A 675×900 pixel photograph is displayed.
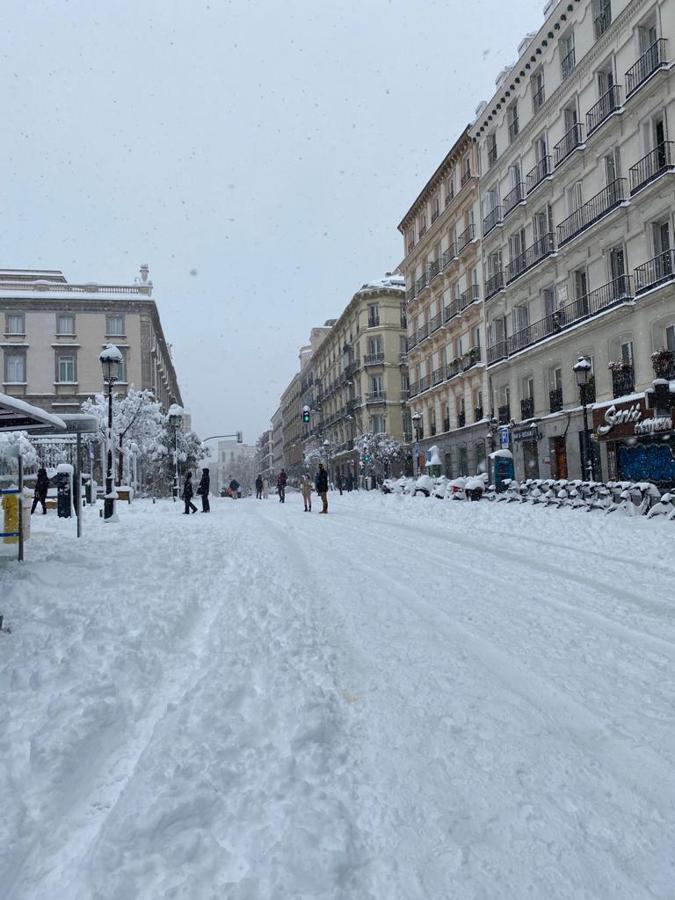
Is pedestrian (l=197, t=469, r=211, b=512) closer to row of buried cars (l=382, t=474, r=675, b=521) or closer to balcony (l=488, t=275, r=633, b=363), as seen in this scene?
row of buried cars (l=382, t=474, r=675, b=521)

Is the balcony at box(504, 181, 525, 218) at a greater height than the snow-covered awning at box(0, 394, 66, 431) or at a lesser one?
greater

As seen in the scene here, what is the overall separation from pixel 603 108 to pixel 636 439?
12089 millimetres

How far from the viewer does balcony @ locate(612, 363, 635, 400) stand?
20.2 meters

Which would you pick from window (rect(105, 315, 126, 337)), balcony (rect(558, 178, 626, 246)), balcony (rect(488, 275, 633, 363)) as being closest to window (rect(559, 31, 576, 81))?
balcony (rect(558, 178, 626, 246))

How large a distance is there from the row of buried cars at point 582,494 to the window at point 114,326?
1311 inches

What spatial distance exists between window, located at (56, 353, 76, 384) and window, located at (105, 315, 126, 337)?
320 cm

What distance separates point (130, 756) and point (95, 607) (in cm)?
268

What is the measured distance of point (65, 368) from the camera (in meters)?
45.1

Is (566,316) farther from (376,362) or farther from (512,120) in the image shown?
(376,362)

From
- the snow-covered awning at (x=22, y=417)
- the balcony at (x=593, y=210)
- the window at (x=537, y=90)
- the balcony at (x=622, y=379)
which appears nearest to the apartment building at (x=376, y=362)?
the window at (x=537, y=90)

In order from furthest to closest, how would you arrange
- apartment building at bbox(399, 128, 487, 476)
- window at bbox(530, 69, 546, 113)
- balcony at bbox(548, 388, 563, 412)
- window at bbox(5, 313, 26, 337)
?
window at bbox(5, 313, 26, 337)
apartment building at bbox(399, 128, 487, 476)
window at bbox(530, 69, 546, 113)
balcony at bbox(548, 388, 563, 412)

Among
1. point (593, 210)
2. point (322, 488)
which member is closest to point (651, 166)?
point (593, 210)

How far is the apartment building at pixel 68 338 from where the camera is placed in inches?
1751

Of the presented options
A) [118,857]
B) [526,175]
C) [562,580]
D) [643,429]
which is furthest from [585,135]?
[118,857]
